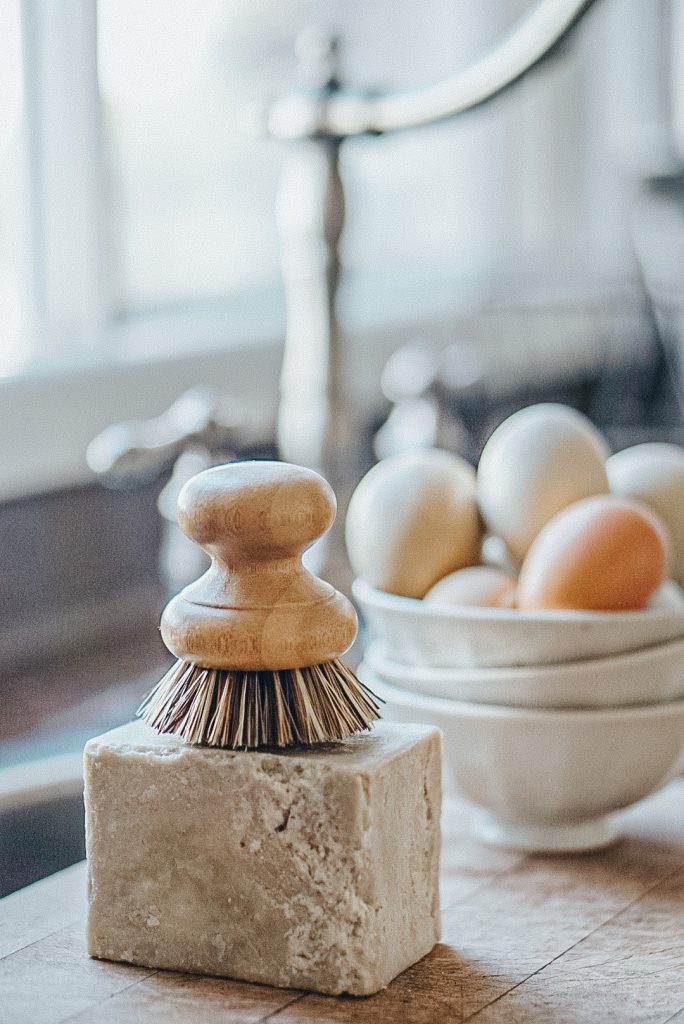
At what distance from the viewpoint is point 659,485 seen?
685mm

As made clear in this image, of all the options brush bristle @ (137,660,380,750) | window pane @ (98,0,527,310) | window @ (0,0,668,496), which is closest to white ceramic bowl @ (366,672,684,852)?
brush bristle @ (137,660,380,750)

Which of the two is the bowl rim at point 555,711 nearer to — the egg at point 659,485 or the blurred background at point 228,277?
the egg at point 659,485

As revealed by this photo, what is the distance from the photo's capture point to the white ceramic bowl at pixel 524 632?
0.61 metres

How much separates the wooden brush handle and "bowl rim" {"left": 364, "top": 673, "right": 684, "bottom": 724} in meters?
0.13

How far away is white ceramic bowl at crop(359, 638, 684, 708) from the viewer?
613mm

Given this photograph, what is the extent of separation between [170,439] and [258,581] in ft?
0.99

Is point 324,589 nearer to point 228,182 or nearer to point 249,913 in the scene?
point 249,913

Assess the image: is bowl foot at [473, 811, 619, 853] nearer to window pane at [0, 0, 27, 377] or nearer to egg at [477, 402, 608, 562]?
egg at [477, 402, 608, 562]

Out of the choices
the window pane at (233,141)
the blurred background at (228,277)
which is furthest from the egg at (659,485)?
A: the window pane at (233,141)

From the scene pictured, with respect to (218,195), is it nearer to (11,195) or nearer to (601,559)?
(11,195)

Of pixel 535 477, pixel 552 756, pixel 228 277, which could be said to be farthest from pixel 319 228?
pixel 228 277

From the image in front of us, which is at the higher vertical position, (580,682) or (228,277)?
(228,277)

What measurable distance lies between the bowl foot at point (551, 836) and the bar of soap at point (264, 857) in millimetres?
125

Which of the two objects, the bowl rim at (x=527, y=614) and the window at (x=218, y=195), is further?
the window at (x=218, y=195)
